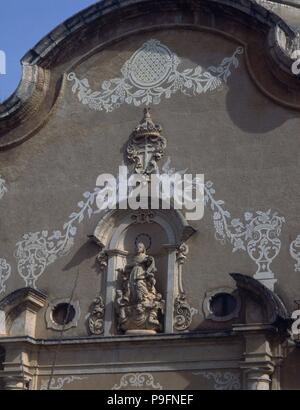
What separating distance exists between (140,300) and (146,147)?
234 centimetres

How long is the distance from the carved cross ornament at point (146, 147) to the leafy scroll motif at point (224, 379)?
3.09 m

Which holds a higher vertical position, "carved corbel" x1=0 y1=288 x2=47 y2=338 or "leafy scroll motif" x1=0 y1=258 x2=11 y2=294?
"leafy scroll motif" x1=0 y1=258 x2=11 y2=294

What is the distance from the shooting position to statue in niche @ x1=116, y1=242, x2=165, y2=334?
54.5ft

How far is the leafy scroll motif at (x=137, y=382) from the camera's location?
16.4 metres

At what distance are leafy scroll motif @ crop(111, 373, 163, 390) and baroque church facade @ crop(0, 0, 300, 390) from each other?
0.08 ft

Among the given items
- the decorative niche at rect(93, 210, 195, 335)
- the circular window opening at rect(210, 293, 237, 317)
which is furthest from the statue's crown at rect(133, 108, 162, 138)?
the circular window opening at rect(210, 293, 237, 317)

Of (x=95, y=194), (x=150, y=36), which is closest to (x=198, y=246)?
(x=95, y=194)

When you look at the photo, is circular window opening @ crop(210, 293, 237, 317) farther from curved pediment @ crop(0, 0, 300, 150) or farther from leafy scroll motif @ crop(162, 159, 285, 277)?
curved pediment @ crop(0, 0, 300, 150)

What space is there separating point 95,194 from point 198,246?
1849 millimetres

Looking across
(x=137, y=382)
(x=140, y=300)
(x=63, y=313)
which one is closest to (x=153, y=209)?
(x=140, y=300)

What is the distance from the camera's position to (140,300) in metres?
16.6

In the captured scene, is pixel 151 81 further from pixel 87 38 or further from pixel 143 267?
pixel 143 267

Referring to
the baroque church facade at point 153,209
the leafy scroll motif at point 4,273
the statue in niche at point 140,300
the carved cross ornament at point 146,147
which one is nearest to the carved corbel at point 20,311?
the baroque church facade at point 153,209

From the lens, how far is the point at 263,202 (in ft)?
54.7
